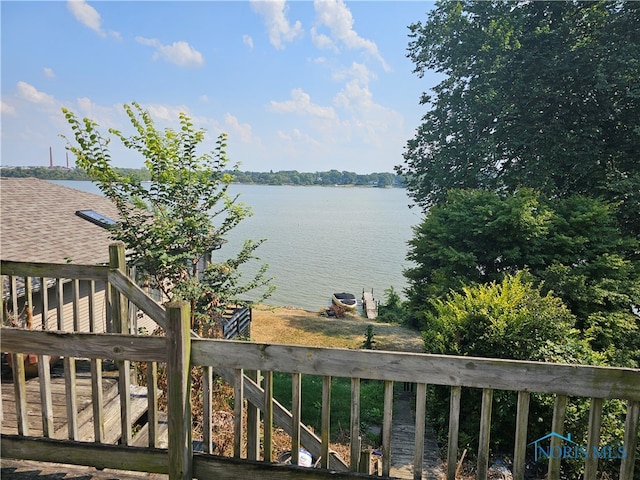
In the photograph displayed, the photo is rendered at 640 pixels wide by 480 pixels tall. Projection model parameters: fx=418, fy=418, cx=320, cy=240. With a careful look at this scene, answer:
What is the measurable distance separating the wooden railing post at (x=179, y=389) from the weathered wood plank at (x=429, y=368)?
0.29ft

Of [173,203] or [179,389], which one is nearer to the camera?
[179,389]

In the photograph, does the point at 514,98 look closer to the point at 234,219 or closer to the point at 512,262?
the point at 512,262

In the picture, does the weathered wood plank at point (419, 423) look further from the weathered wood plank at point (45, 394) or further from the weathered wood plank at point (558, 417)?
the weathered wood plank at point (45, 394)

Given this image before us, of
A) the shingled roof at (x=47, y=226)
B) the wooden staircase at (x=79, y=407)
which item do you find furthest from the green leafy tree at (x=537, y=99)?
the wooden staircase at (x=79, y=407)

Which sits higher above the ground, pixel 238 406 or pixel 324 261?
pixel 238 406

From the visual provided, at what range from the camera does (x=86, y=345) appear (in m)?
2.31

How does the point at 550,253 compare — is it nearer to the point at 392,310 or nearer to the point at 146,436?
the point at 146,436

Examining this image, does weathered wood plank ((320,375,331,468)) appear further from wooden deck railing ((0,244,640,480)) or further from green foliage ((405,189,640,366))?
green foliage ((405,189,640,366))

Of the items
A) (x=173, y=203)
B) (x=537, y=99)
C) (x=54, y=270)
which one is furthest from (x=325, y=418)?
(x=537, y=99)

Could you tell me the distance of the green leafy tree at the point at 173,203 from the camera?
258 inches

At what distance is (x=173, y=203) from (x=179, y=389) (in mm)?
5299

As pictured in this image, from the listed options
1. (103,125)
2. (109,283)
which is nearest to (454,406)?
(109,283)

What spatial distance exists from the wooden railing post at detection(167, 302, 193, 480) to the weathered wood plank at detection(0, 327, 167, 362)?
0.08 meters

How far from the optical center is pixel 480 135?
13.9 metres
